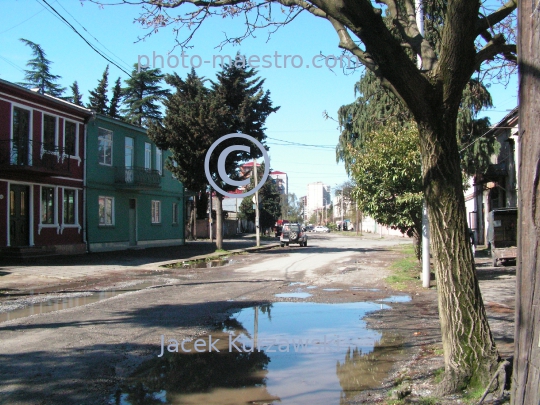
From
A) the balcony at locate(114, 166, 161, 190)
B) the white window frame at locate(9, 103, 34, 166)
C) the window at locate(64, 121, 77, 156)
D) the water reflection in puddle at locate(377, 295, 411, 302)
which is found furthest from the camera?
the balcony at locate(114, 166, 161, 190)

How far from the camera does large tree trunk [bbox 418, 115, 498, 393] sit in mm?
A: 4938

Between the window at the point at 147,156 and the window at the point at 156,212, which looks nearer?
the window at the point at 147,156

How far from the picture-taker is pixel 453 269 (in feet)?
16.6

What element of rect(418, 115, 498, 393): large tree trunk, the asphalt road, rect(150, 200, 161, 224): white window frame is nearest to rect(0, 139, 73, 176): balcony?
the asphalt road

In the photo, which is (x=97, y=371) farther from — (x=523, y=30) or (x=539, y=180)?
(x=523, y=30)

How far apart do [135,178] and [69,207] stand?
4.89 meters

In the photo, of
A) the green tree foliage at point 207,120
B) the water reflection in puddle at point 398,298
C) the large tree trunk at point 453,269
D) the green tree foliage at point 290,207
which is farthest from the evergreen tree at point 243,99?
the green tree foliage at point 290,207

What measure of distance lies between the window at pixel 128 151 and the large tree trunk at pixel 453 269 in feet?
84.8

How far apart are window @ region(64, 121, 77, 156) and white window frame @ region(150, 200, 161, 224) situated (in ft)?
28.5

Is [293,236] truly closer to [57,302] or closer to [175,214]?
[175,214]

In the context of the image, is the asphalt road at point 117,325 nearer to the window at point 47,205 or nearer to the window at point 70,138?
the window at point 47,205

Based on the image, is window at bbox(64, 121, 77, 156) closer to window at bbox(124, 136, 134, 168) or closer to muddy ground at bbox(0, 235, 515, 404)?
window at bbox(124, 136, 134, 168)

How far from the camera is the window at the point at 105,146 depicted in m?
26.7

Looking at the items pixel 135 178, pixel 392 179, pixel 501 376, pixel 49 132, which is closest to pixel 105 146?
pixel 135 178
